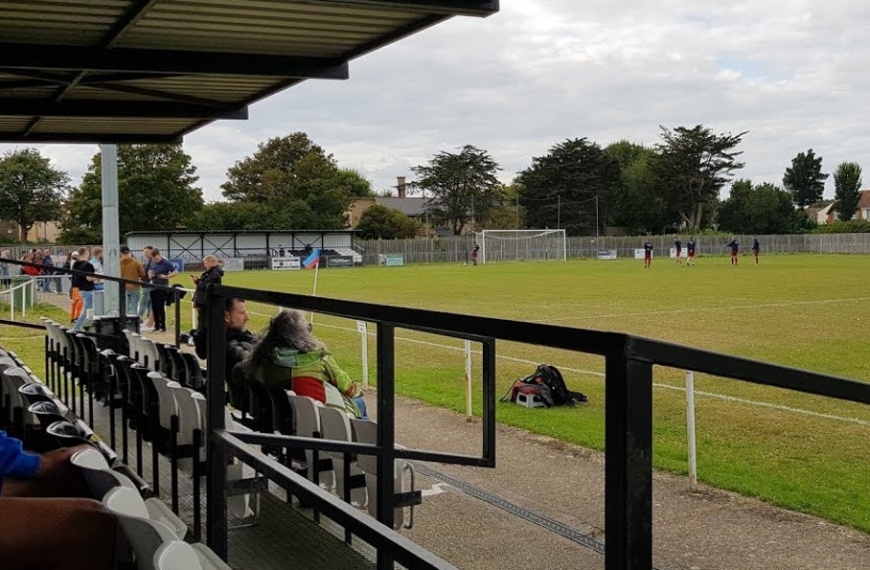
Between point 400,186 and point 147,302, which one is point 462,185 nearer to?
point 400,186

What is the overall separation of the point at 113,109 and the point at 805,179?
5499 inches

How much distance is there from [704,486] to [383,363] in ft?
14.7

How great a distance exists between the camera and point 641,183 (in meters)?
103

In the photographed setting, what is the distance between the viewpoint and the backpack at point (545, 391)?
373 inches

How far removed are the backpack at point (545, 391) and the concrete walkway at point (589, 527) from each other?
2289 millimetres

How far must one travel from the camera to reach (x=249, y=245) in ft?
223

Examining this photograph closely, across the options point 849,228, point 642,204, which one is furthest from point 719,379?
point 642,204

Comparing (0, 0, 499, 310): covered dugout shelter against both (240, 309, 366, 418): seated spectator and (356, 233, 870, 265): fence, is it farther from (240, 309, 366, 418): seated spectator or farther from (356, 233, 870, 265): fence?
Result: (356, 233, 870, 265): fence

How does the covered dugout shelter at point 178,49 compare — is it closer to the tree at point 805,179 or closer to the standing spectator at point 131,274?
the standing spectator at point 131,274

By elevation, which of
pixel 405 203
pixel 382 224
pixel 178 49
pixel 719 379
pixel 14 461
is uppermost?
pixel 405 203

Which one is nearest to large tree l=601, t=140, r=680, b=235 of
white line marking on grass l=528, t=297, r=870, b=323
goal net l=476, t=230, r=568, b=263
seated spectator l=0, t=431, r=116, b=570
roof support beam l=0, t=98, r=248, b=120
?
goal net l=476, t=230, r=568, b=263

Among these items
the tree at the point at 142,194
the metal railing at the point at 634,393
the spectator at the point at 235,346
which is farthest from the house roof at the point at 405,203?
the metal railing at the point at 634,393

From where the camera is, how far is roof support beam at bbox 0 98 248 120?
811 centimetres

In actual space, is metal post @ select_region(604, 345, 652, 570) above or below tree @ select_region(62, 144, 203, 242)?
below
